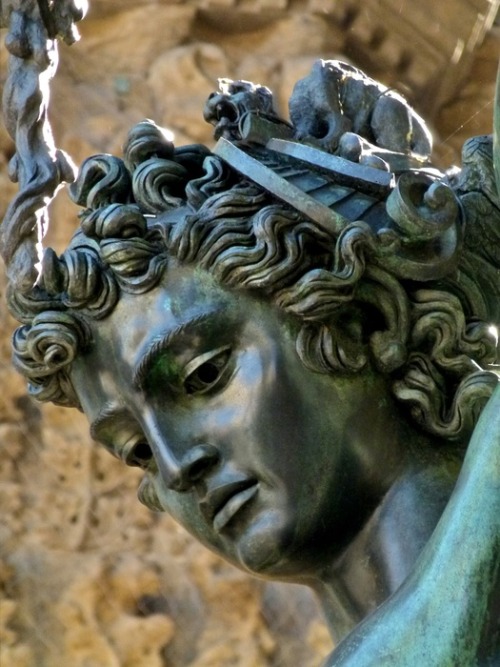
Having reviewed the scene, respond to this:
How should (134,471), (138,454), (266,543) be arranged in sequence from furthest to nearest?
1. (134,471)
2. (138,454)
3. (266,543)

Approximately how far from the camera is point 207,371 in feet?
6.88

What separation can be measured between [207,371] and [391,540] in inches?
10.1

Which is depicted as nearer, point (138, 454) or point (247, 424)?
point (247, 424)

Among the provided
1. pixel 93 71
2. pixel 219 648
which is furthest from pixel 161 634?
pixel 93 71

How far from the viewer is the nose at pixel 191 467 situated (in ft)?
6.75

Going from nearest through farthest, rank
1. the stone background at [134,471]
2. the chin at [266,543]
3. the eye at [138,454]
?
1. the chin at [266,543]
2. the eye at [138,454]
3. the stone background at [134,471]

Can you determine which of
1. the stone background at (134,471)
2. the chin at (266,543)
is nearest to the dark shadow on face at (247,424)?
the chin at (266,543)

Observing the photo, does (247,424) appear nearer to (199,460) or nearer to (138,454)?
(199,460)

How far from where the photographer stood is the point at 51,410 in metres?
3.65

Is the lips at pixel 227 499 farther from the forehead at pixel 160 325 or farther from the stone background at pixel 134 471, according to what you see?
the stone background at pixel 134 471

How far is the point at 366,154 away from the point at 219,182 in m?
0.18

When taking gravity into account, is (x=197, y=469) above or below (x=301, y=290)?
below

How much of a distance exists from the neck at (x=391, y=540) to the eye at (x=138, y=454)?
0.23 m

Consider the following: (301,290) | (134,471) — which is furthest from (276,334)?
(134,471)
